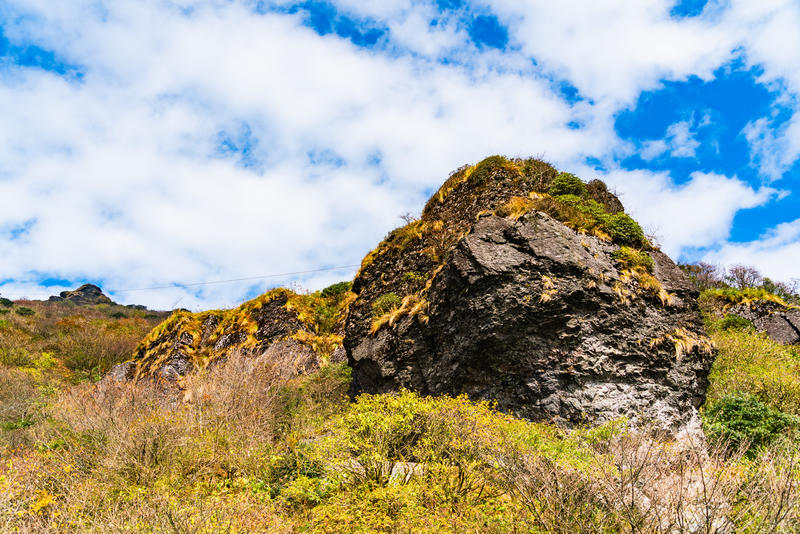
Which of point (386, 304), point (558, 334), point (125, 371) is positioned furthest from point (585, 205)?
point (125, 371)

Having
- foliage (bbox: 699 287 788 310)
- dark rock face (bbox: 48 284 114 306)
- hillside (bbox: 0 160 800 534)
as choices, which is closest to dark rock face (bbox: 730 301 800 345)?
foliage (bbox: 699 287 788 310)

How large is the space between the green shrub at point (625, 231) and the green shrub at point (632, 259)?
574 mm

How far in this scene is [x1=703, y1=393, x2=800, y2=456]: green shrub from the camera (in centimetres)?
Result: 906

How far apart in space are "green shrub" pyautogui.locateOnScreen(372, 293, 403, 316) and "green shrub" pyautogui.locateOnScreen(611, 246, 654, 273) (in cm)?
Result: 710

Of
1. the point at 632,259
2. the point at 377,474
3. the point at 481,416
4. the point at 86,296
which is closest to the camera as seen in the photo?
the point at 377,474

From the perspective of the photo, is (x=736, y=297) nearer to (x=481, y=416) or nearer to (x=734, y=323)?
(x=734, y=323)

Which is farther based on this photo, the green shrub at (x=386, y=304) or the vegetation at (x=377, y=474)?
the green shrub at (x=386, y=304)

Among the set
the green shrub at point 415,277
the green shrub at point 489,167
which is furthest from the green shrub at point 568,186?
the green shrub at point 415,277

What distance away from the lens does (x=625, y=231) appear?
12688 mm

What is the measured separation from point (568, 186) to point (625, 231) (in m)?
2.66

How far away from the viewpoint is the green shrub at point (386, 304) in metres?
14.9

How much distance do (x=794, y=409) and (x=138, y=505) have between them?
49.1 ft

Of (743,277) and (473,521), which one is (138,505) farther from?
(743,277)

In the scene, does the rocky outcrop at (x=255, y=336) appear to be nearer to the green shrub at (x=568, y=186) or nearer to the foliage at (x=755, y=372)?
the green shrub at (x=568, y=186)
